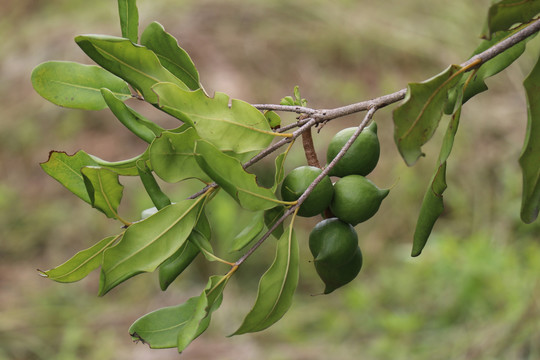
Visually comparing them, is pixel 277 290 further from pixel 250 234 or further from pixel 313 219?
pixel 313 219

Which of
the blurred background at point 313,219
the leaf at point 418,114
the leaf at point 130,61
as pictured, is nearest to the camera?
the leaf at point 418,114

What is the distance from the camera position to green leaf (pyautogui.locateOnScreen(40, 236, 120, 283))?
678 mm

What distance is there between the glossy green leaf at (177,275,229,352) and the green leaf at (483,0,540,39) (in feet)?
1.18

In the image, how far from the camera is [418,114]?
0.59 m

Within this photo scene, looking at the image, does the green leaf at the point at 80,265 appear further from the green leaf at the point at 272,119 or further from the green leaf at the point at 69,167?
the green leaf at the point at 272,119

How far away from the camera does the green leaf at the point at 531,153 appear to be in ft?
2.11

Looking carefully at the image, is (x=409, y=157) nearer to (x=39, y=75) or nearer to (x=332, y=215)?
(x=332, y=215)

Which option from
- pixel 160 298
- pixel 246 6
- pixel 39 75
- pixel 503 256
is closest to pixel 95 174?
pixel 39 75

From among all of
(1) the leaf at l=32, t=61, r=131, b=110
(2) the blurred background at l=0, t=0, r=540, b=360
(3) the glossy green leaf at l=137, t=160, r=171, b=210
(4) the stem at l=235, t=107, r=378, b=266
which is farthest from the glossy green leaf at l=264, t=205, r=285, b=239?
(2) the blurred background at l=0, t=0, r=540, b=360

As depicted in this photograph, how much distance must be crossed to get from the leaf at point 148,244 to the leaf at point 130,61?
127 millimetres

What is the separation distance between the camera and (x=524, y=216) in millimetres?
652

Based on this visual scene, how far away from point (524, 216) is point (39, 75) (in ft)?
1.86

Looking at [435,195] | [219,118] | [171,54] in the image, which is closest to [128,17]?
[171,54]

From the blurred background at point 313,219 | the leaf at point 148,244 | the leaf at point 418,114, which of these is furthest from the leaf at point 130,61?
the blurred background at point 313,219
